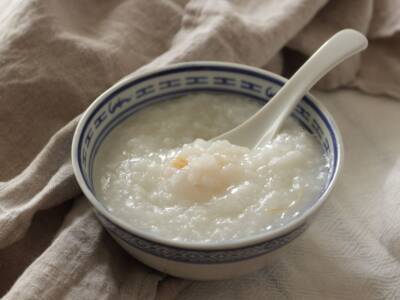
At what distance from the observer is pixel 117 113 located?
1061 mm

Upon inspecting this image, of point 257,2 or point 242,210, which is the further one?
point 257,2

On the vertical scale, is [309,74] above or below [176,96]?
above

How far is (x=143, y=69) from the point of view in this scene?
117cm

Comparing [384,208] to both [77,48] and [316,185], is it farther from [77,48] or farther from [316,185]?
[77,48]

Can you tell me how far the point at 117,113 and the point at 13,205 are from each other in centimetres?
25

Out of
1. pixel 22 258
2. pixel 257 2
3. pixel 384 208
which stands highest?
pixel 257 2

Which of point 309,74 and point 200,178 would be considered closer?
point 200,178

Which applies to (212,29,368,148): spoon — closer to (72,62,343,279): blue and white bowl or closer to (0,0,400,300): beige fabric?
(72,62,343,279): blue and white bowl

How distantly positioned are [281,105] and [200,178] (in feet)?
0.85

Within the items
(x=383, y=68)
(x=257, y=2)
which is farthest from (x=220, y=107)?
(x=383, y=68)

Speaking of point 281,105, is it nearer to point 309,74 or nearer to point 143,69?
point 309,74

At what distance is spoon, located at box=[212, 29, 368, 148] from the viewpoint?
106 cm

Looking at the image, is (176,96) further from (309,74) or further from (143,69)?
(309,74)

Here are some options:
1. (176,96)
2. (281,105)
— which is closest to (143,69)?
(176,96)
